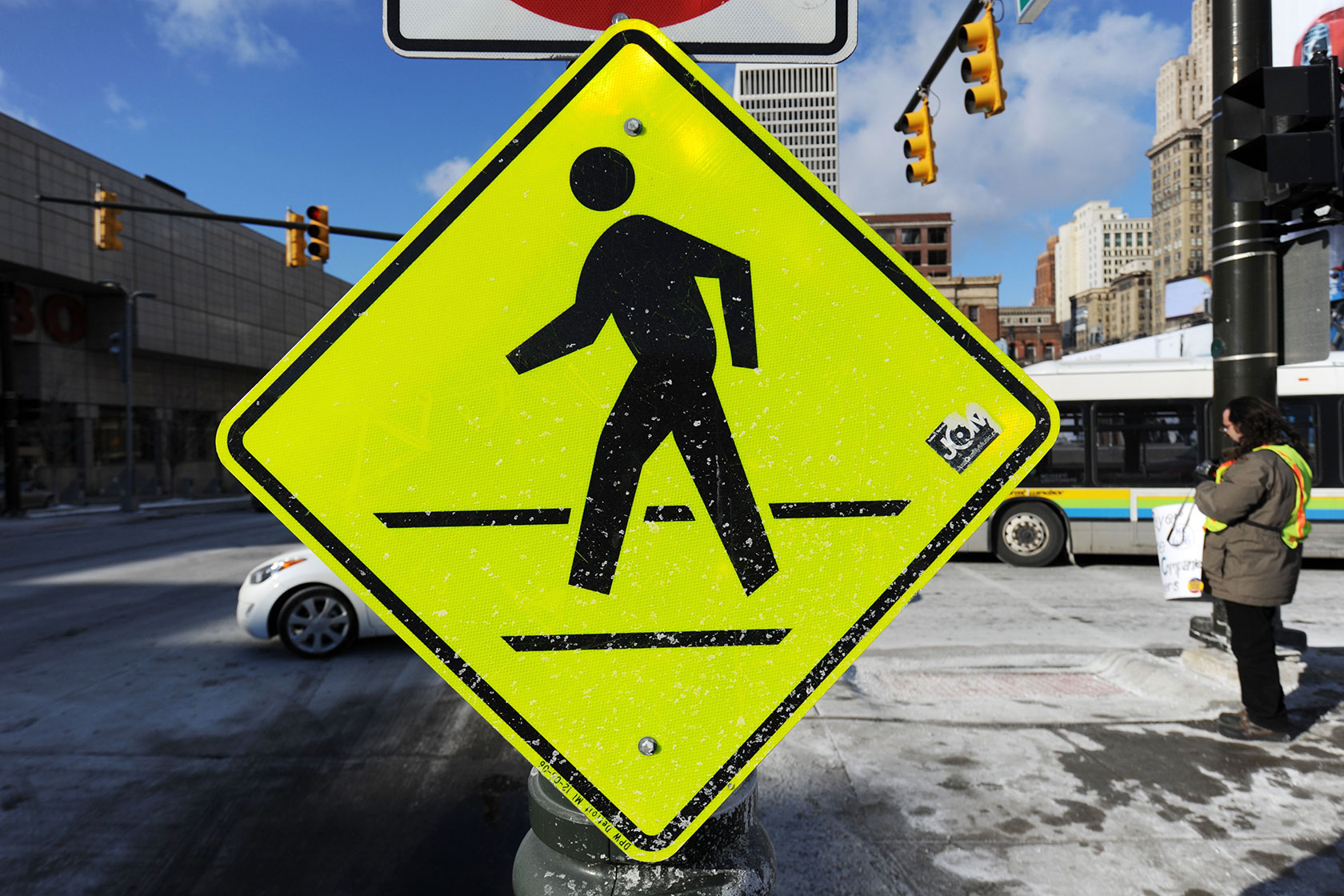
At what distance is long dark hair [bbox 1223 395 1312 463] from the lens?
4785 mm

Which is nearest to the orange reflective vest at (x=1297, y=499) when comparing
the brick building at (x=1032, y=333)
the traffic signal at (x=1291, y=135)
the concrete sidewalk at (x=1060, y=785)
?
the concrete sidewalk at (x=1060, y=785)

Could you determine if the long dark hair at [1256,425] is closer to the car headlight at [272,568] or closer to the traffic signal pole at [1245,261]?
the traffic signal pole at [1245,261]

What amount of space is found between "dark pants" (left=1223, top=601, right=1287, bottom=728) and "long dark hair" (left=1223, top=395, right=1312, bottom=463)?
0.94m

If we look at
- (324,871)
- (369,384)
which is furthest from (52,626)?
(369,384)

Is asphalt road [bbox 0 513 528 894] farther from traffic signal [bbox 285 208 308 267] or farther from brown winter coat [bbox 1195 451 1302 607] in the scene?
traffic signal [bbox 285 208 308 267]

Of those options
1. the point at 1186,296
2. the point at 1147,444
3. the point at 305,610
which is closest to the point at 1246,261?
the point at 1147,444

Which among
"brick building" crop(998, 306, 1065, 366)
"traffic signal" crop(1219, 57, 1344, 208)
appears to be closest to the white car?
"traffic signal" crop(1219, 57, 1344, 208)

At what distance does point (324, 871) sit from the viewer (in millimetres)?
3646

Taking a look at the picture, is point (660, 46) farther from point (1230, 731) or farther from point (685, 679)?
point (1230, 731)

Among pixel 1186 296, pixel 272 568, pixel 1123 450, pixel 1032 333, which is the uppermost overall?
pixel 1032 333

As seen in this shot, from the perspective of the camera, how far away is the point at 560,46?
75.1 inches

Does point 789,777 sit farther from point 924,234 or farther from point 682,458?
point 924,234

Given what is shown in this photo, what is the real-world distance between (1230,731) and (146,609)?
1036 cm

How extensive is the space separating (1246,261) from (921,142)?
6.29m
